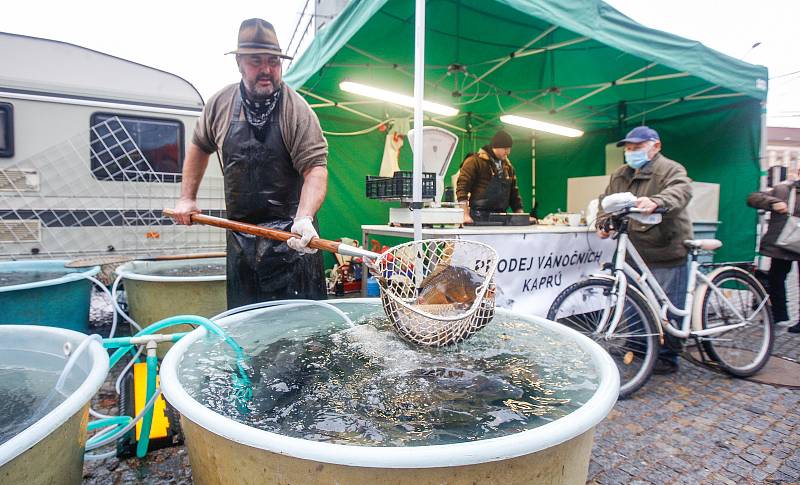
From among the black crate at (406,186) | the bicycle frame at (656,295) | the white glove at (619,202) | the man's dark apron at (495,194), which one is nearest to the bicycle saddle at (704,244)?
the bicycle frame at (656,295)

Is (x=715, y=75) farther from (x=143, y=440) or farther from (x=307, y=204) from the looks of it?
(x=143, y=440)

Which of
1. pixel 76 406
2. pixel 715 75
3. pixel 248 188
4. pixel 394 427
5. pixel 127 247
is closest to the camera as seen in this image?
pixel 76 406

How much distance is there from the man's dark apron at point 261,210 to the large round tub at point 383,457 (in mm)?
1275

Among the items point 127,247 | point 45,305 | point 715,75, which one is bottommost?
point 45,305

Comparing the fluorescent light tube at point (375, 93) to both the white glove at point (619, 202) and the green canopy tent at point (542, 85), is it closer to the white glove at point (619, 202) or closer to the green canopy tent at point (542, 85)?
the green canopy tent at point (542, 85)

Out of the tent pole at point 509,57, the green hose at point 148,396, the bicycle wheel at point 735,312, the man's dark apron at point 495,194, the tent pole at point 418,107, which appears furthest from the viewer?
the man's dark apron at point 495,194

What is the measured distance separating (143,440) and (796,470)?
10.3 ft

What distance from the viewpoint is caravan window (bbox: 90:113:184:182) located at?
4.27 m

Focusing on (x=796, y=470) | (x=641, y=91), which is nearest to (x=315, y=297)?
(x=796, y=470)

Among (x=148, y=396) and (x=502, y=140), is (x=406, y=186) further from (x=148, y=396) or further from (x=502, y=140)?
(x=502, y=140)

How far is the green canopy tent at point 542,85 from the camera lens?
3.68 meters

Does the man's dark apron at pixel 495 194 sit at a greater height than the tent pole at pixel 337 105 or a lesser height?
lesser

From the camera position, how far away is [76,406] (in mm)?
844

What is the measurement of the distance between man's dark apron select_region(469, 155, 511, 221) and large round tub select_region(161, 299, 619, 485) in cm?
439
